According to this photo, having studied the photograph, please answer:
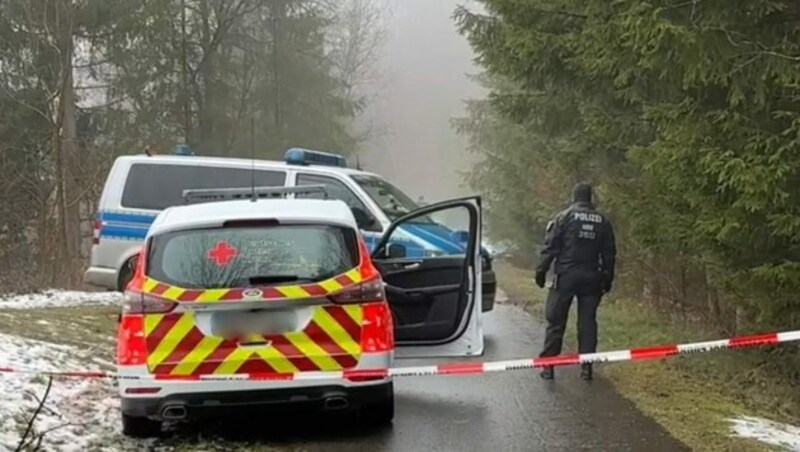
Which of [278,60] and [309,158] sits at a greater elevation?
[278,60]

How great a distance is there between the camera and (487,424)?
23.2 ft

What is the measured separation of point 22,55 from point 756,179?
67.4ft

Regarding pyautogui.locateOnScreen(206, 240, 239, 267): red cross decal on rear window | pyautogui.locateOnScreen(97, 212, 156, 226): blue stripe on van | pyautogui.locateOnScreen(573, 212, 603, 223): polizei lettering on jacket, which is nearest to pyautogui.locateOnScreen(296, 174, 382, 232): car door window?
pyautogui.locateOnScreen(97, 212, 156, 226): blue stripe on van

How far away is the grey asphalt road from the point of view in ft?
21.1

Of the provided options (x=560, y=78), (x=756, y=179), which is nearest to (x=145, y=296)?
(x=756, y=179)

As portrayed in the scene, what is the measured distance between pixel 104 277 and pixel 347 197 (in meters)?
3.57

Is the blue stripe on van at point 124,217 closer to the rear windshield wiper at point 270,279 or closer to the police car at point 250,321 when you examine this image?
the police car at point 250,321

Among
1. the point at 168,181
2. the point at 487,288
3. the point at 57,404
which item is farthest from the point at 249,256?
the point at 168,181

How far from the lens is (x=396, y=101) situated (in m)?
85.0

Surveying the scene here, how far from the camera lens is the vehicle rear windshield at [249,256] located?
6.32 metres

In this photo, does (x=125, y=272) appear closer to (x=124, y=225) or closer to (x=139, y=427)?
(x=124, y=225)

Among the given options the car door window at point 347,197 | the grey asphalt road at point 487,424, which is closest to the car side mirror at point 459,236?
the car door window at point 347,197

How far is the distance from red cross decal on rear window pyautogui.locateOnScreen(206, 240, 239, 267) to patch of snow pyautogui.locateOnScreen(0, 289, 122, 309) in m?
7.52

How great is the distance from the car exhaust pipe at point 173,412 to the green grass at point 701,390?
11.3ft
